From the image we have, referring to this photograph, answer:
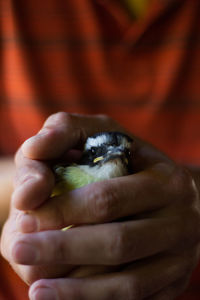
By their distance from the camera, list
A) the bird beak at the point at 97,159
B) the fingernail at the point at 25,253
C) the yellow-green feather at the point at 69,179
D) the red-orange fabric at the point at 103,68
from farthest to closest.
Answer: the red-orange fabric at the point at 103,68, the bird beak at the point at 97,159, the yellow-green feather at the point at 69,179, the fingernail at the point at 25,253

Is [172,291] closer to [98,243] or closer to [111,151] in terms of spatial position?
[98,243]

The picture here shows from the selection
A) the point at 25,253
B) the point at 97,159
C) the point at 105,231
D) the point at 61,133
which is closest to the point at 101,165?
the point at 97,159

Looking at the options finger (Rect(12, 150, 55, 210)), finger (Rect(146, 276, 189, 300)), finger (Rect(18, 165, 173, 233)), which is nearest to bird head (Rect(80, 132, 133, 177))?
finger (Rect(18, 165, 173, 233))

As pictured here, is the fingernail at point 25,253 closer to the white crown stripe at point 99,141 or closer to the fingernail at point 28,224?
the fingernail at point 28,224

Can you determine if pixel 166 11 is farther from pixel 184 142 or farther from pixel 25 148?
pixel 25 148

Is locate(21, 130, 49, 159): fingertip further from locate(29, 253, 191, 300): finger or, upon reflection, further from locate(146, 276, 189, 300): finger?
locate(146, 276, 189, 300): finger

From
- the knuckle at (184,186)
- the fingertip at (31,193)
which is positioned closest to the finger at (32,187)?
the fingertip at (31,193)

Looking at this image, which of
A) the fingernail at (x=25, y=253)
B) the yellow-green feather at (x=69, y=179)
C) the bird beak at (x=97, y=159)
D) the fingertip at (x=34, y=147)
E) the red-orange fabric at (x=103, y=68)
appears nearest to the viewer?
the fingernail at (x=25, y=253)
